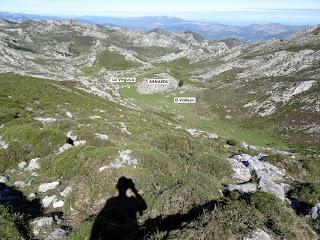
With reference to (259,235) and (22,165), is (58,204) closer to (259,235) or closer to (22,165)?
(22,165)

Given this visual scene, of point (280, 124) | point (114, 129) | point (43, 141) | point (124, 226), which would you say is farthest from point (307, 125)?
point (124, 226)

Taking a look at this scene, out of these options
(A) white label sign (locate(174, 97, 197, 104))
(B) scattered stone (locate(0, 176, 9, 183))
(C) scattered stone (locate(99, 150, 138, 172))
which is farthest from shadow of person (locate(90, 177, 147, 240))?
(A) white label sign (locate(174, 97, 197, 104))

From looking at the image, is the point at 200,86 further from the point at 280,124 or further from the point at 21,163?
the point at 21,163

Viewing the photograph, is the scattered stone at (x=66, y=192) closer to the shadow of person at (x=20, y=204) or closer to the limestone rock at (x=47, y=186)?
the limestone rock at (x=47, y=186)

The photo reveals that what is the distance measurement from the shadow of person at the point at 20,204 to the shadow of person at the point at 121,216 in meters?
3.41

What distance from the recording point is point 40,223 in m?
17.0

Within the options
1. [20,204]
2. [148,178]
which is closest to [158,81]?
[148,178]

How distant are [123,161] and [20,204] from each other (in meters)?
6.99

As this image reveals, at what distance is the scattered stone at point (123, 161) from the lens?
23469mm

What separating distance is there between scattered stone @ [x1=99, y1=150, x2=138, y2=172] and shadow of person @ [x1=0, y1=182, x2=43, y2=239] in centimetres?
472

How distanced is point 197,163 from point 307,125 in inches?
1970

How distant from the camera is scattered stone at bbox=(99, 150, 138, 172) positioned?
2347cm

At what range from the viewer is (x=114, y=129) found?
34.9 meters

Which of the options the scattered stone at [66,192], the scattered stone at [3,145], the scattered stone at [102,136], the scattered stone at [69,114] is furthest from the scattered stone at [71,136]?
the scattered stone at [66,192]
